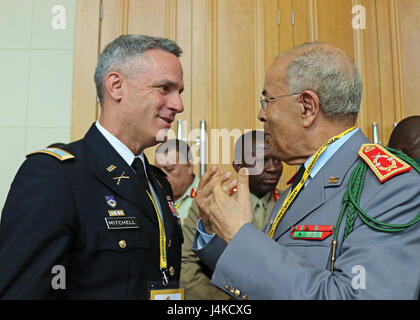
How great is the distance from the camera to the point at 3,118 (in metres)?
3.31

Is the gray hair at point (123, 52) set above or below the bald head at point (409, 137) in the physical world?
above

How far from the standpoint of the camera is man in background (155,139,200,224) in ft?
11.0

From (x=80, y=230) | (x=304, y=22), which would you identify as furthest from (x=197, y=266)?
(x=304, y=22)

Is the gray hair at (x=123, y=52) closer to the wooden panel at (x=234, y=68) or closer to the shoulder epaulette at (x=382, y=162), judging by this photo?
the shoulder epaulette at (x=382, y=162)

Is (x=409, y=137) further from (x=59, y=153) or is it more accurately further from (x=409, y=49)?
(x=59, y=153)

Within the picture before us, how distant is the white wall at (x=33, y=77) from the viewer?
3.31 meters

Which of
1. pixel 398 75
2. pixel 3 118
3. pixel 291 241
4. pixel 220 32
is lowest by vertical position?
pixel 291 241

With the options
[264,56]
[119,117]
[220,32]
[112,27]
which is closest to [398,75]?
[264,56]

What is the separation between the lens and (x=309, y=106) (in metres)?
1.47

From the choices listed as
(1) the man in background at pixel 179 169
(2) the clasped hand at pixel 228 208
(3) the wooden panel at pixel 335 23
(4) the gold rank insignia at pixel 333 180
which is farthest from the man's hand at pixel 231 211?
(3) the wooden panel at pixel 335 23

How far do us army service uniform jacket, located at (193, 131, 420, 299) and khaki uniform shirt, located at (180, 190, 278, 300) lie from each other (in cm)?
83

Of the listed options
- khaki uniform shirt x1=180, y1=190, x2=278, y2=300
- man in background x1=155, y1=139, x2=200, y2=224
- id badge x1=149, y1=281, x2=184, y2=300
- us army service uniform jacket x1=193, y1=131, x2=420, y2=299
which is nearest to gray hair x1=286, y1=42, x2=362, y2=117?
us army service uniform jacket x1=193, y1=131, x2=420, y2=299

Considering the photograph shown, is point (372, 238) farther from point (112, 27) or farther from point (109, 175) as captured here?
point (112, 27)
